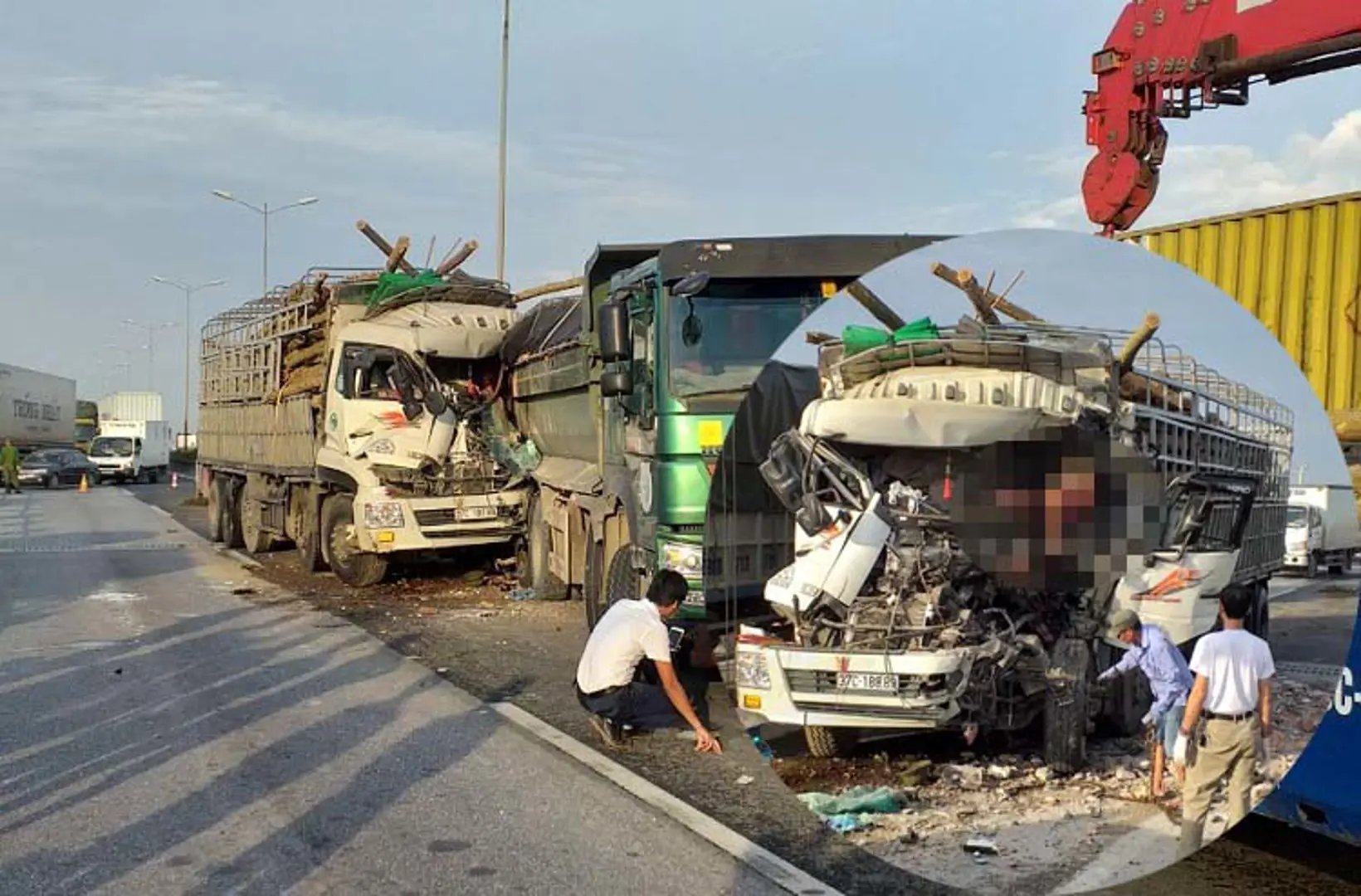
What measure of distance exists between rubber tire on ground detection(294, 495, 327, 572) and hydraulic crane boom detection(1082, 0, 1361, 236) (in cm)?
1194

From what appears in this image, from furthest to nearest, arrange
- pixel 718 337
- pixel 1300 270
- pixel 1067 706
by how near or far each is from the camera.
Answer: pixel 718 337
pixel 1300 270
pixel 1067 706

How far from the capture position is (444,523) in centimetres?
1448

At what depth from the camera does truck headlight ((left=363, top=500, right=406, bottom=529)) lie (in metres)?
14.2

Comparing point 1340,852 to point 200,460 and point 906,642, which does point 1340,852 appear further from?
point 200,460

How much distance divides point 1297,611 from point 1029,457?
72cm

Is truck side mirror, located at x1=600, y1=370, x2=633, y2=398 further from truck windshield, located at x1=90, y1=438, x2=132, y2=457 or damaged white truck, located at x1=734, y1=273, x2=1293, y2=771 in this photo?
truck windshield, located at x1=90, y1=438, x2=132, y2=457

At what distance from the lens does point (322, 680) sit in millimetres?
9625

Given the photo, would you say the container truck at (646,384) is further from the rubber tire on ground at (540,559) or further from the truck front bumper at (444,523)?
the truck front bumper at (444,523)

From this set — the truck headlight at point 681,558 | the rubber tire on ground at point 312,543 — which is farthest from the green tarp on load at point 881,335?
the rubber tire on ground at point 312,543

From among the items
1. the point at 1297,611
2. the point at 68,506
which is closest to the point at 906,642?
the point at 1297,611

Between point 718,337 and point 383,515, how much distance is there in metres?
7.79

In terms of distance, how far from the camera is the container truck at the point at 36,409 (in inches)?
2133

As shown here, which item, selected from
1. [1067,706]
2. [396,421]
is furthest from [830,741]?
[396,421]

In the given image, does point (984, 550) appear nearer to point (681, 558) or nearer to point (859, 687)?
point (859, 687)
